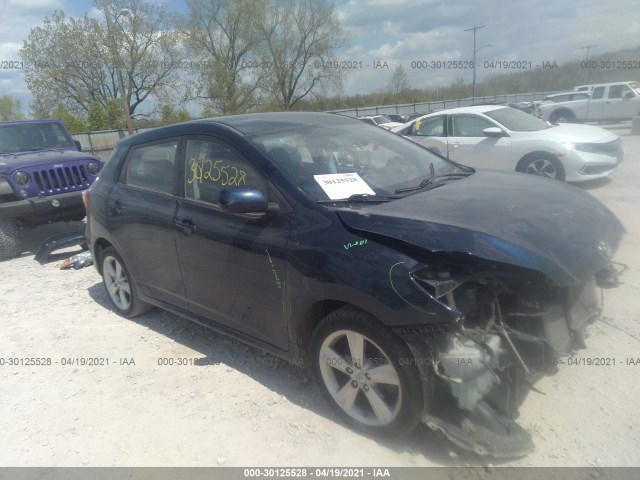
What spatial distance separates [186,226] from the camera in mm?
3475

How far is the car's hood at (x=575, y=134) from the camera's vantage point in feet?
26.5

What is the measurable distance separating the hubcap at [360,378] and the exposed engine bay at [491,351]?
227 mm

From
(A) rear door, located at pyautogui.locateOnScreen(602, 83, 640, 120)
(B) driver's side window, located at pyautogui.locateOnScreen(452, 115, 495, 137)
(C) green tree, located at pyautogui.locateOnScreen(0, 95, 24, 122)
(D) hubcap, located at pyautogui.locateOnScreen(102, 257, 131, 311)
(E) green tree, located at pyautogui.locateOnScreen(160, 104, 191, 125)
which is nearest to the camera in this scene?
(D) hubcap, located at pyautogui.locateOnScreen(102, 257, 131, 311)

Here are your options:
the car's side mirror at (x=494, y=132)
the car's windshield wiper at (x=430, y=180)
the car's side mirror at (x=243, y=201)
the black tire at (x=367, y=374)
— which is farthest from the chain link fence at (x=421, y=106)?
the black tire at (x=367, y=374)

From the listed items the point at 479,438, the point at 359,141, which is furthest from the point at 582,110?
the point at 479,438

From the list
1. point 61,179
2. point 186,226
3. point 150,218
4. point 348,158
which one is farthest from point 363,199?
point 61,179

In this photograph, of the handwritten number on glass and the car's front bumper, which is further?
the car's front bumper

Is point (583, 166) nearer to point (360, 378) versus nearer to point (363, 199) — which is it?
point (363, 199)

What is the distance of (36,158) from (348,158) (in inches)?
253

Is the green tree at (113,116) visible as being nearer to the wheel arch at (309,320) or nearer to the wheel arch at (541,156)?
the wheel arch at (541,156)

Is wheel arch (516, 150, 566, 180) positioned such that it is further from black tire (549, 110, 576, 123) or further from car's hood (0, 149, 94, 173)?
black tire (549, 110, 576, 123)

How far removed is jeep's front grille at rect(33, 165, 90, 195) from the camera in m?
7.39

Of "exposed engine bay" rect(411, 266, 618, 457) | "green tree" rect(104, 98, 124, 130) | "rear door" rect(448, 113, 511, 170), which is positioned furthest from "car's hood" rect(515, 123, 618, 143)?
"green tree" rect(104, 98, 124, 130)

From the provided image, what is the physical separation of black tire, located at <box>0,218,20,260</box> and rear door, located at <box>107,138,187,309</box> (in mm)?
4007
